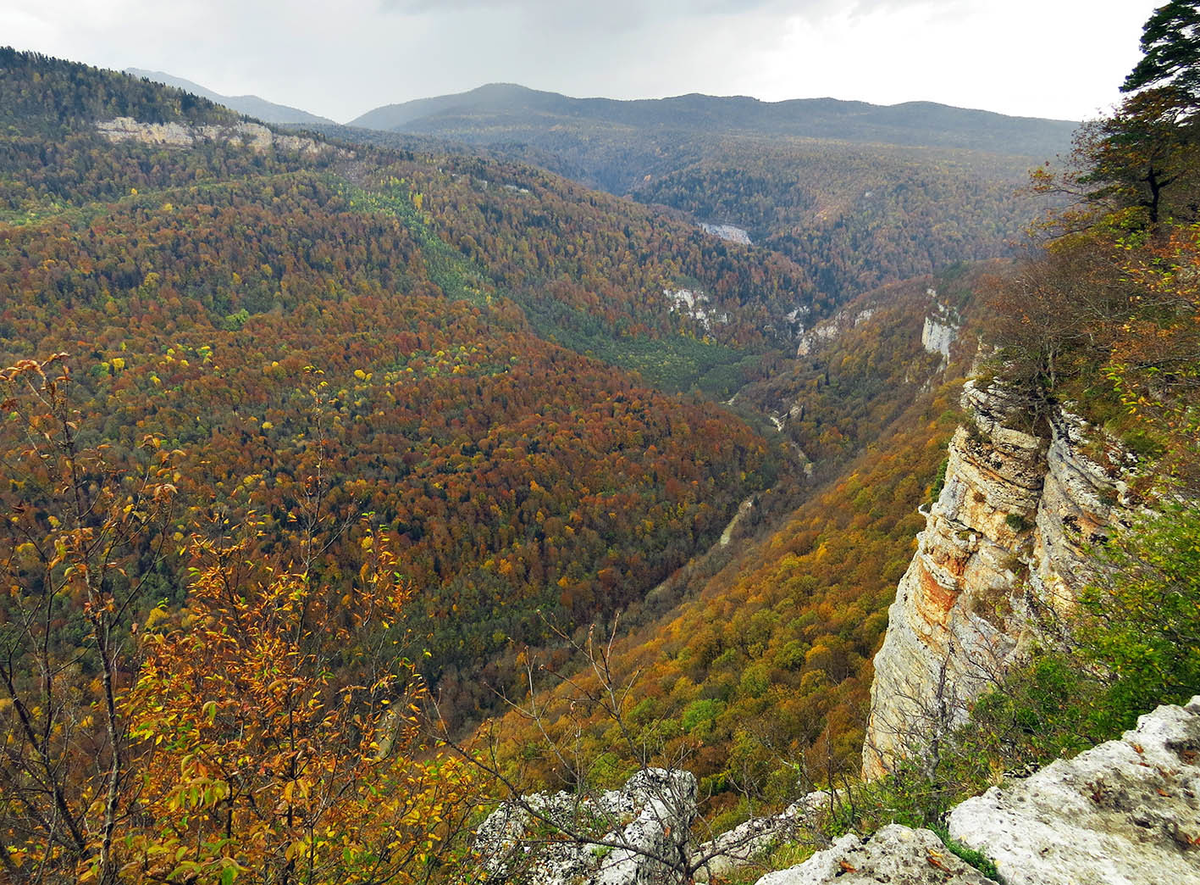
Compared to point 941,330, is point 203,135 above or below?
above

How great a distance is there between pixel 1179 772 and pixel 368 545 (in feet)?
37.7

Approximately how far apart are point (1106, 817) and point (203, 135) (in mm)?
244184

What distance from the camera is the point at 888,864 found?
469 centimetres

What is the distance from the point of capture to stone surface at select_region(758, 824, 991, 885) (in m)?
4.54

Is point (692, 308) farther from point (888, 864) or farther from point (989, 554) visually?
point (888, 864)

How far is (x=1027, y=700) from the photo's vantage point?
31.4ft

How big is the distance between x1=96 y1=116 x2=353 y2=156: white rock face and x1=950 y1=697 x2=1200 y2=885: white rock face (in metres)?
235

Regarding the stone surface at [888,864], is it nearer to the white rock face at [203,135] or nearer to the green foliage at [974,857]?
the green foliage at [974,857]

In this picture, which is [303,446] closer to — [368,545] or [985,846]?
[368,545]

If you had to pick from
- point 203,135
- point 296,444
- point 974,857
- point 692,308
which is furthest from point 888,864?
point 203,135

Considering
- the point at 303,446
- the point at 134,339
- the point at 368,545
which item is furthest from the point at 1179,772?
the point at 134,339

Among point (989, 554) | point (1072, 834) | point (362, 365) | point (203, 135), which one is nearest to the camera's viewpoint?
point (1072, 834)

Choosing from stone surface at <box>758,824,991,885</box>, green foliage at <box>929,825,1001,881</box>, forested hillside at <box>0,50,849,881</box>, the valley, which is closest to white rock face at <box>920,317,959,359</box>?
the valley

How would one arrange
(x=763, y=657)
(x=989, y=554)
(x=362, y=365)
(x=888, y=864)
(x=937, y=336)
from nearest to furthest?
(x=888, y=864)
(x=989, y=554)
(x=763, y=657)
(x=937, y=336)
(x=362, y=365)
